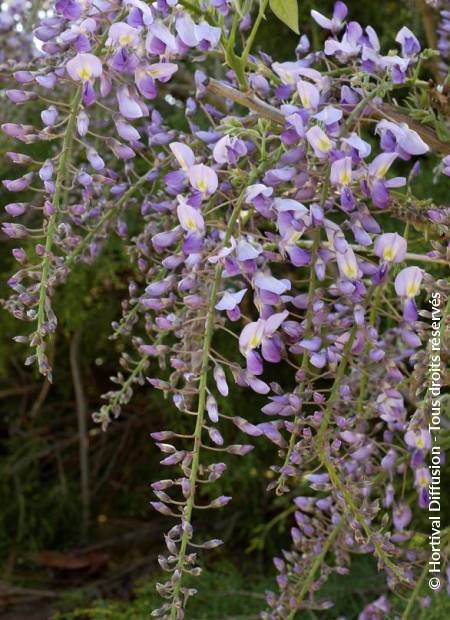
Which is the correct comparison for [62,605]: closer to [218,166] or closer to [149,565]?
[149,565]

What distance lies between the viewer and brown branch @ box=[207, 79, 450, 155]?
0.51 m

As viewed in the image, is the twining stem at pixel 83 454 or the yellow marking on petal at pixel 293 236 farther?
the twining stem at pixel 83 454

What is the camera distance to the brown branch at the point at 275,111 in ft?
1.69

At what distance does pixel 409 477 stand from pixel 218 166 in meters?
0.69

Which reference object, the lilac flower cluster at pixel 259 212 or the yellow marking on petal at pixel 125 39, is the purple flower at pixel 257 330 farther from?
the yellow marking on petal at pixel 125 39

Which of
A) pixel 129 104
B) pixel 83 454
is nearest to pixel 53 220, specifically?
pixel 129 104

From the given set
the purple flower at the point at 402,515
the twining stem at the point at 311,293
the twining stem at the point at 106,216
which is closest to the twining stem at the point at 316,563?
the purple flower at the point at 402,515

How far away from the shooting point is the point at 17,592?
1325mm

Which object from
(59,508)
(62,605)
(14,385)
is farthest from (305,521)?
(14,385)

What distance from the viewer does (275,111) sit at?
52cm

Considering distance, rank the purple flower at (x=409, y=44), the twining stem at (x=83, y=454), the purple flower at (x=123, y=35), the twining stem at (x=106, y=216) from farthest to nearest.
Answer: the twining stem at (x=83, y=454) → the twining stem at (x=106, y=216) → the purple flower at (x=409, y=44) → the purple flower at (x=123, y=35)

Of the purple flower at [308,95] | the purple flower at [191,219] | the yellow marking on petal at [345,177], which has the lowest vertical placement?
the purple flower at [191,219]

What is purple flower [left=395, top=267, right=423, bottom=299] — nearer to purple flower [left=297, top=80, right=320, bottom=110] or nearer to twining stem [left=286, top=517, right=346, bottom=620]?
purple flower [left=297, top=80, right=320, bottom=110]

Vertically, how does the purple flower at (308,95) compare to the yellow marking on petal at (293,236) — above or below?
above
